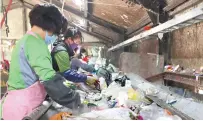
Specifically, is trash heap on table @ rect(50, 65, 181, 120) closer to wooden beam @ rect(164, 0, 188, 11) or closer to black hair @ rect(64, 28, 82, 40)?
black hair @ rect(64, 28, 82, 40)

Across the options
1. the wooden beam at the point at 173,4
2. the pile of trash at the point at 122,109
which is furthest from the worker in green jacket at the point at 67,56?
the wooden beam at the point at 173,4

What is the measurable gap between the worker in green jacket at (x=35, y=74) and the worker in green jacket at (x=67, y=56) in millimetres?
969

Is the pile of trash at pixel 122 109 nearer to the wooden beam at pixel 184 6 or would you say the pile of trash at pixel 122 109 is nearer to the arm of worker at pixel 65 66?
the arm of worker at pixel 65 66

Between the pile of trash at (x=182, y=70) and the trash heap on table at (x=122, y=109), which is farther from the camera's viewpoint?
the pile of trash at (x=182, y=70)

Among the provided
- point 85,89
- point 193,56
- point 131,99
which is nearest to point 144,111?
point 131,99

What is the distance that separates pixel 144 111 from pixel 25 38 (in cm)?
111

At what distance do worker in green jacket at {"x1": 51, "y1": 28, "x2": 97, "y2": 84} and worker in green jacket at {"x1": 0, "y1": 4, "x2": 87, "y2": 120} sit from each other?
0.97 meters

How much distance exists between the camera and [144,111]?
6.60 ft

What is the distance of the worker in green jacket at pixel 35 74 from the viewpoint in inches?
65.8

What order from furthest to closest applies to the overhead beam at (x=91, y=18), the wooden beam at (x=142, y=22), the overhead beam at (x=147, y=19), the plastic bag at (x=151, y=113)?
the overhead beam at (x=91, y=18), the wooden beam at (x=142, y=22), the overhead beam at (x=147, y=19), the plastic bag at (x=151, y=113)

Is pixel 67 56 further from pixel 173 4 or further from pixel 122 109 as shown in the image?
pixel 173 4

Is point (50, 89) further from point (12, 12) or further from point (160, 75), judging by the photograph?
point (12, 12)

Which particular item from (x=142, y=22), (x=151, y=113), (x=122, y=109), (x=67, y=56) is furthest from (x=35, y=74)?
(x=142, y=22)

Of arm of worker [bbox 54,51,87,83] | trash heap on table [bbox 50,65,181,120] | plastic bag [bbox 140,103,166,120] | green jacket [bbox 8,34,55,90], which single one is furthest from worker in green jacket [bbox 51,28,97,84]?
plastic bag [bbox 140,103,166,120]
